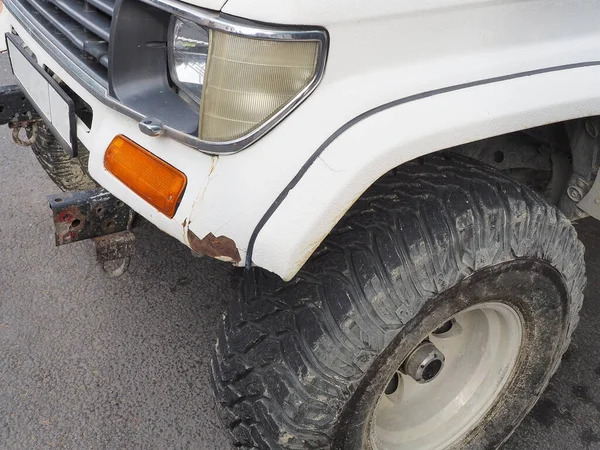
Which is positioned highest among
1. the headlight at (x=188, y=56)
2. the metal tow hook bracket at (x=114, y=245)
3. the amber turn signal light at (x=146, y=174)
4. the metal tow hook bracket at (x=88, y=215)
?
the headlight at (x=188, y=56)

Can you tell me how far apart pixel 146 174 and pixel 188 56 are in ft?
1.06

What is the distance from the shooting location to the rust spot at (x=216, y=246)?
1.42 m

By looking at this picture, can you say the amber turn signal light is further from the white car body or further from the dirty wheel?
the dirty wheel

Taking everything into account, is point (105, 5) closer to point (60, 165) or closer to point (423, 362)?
point (60, 165)

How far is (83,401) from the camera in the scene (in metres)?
2.38

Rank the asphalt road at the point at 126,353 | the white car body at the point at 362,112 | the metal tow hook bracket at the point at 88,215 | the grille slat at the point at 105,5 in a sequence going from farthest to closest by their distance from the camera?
the asphalt road at the point at 126,353 → the metal tow hook bracket at the point at 88,215 → the grille slat at the point at 105,5 → the white car body at the point at 362,112

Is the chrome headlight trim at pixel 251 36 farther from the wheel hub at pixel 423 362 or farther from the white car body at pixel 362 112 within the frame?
the wheel hub at pixel 423 362

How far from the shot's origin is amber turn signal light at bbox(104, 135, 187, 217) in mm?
1512

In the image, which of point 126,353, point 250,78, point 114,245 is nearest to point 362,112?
point 250,78

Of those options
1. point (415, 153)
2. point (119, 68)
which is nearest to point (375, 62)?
point (415, 153)

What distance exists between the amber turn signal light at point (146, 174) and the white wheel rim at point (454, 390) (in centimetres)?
98

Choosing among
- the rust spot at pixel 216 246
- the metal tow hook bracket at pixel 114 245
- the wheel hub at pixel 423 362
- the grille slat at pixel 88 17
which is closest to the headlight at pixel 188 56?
the grille slat at pixel 88 17

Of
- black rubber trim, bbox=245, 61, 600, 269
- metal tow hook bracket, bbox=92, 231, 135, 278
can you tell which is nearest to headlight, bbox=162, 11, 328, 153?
black rubber trim, bbox=245, 61, 600, 269

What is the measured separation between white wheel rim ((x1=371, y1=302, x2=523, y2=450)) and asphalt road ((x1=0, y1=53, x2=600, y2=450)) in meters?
0.36
